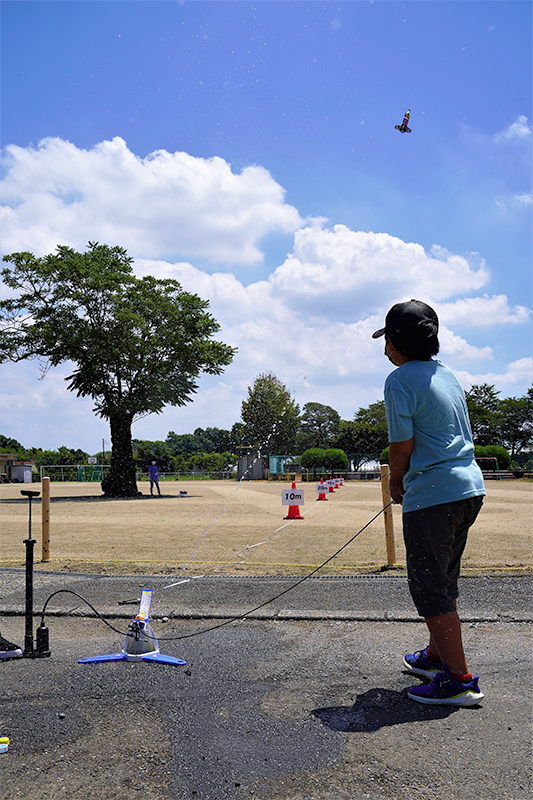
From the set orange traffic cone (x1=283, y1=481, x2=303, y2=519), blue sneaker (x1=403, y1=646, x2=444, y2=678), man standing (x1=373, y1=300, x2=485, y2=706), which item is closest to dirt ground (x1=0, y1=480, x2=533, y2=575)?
orange traffic cone (x1=283, y1=481, x2=303, y2=519)

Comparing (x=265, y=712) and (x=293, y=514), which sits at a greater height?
(x=265, y=712)

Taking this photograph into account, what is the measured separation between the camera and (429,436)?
317 cm

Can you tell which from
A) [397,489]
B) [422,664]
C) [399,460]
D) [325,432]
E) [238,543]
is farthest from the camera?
[325,432]

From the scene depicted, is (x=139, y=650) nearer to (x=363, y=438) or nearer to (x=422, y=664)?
(x=422, y=664)

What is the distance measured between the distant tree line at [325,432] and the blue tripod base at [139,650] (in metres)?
51.3

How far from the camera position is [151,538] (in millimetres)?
11648

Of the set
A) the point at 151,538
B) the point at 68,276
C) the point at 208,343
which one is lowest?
the point at 151,538

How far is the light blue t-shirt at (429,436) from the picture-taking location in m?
3.10

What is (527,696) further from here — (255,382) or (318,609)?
(255,382)

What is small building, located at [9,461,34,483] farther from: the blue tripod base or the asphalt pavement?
the blue tripod base

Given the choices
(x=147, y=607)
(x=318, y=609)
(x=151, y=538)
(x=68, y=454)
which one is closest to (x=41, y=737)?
(x=147, y=607)

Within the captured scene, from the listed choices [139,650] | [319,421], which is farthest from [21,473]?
[139,650]

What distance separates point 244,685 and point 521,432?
226ft

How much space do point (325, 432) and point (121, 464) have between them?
184ft
